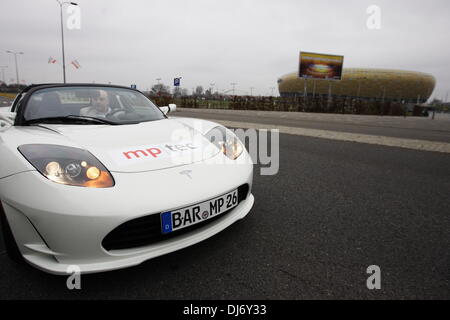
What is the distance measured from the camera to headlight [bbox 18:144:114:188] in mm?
1447

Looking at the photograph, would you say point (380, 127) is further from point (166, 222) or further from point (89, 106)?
point (166, 222)

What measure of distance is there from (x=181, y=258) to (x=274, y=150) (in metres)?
3.86

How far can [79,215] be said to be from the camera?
1320mm

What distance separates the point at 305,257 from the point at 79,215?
1.36 meters

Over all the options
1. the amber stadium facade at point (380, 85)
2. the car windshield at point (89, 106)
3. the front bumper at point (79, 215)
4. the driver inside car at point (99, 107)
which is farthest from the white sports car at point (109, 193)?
the amber stadium facade at point (380, 85)

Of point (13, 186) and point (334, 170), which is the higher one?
point (13, 186)

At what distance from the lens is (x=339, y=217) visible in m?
2.36

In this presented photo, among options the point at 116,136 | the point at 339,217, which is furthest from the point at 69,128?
the point at 339,217

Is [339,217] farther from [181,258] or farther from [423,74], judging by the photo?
[423,74]

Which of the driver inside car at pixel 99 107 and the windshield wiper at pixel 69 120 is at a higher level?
the driver inside car at pixel 99 107

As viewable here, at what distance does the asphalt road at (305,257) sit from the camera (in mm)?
1467

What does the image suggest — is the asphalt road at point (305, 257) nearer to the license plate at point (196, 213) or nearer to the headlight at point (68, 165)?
the license plate at point (196, 213)

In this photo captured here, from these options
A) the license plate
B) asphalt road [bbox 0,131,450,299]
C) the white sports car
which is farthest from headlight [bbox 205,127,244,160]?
asphalt road [bbox 0,131,450,299]
